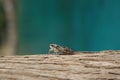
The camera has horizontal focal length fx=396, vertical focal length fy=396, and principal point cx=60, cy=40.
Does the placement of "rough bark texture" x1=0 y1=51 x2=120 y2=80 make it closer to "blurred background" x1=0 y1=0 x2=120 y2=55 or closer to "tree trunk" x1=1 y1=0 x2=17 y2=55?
"blurred background" x1=0 y1=0 x2=120 y2=55

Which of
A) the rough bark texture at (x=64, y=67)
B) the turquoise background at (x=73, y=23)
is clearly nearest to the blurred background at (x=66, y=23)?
the turquoise background at (x=73, y=23)

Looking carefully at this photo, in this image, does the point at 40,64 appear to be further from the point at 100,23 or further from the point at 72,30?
the point at 72,30

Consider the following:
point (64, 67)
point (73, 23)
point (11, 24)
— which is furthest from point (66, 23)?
point (64, 67)

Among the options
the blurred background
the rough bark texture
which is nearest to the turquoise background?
the blurred background

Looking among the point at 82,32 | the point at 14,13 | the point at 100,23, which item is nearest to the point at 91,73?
the point at 100,23

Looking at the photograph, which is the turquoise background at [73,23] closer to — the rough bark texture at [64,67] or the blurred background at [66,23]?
the blurred background at [66,23]
